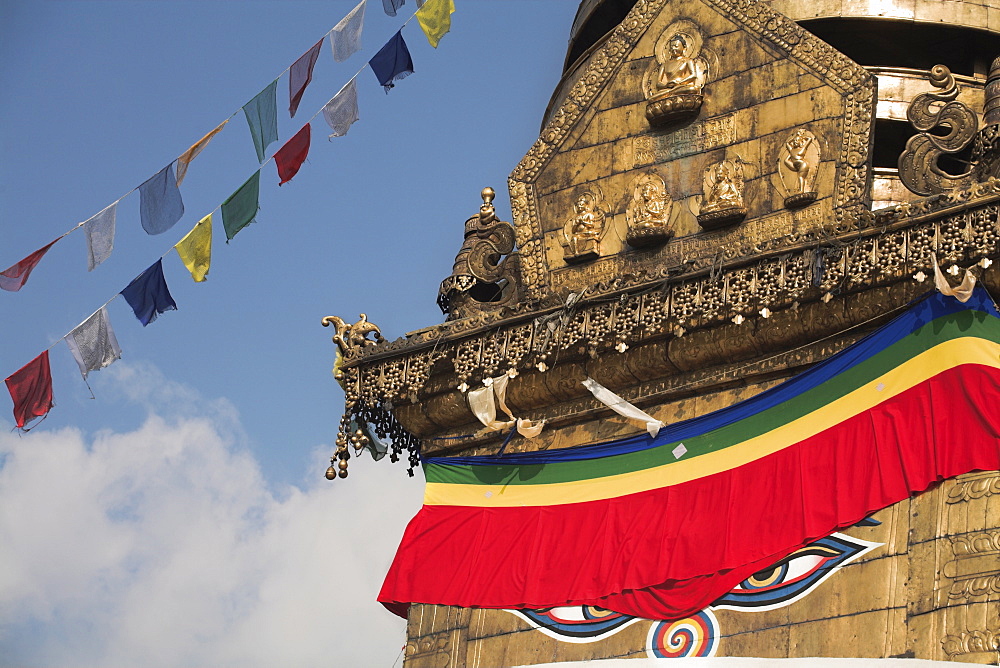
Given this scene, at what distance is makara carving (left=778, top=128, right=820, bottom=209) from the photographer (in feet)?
50.5

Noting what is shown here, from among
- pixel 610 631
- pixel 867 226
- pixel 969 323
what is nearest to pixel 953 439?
pixel 969 323

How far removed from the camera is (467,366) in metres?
16.4

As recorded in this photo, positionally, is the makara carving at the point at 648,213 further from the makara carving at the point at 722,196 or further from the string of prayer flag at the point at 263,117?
the string of prayer flag at the point at 263,117

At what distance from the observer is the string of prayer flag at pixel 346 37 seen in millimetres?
18781

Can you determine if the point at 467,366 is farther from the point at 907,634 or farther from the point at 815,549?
the point at 907,634

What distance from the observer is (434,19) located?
1888 cm

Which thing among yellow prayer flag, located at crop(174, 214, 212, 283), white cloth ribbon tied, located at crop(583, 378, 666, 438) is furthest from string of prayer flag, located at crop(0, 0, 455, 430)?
white cloth ribbon tied, located at crop(583, 378, 666, 438)

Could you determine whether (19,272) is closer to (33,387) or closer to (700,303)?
(33,387)

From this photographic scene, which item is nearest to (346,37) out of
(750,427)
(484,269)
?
(484,269)

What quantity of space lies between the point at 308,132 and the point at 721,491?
22.9 ft

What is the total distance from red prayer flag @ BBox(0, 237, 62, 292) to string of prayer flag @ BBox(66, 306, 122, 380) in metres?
0.91

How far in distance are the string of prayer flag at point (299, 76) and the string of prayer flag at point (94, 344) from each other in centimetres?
325

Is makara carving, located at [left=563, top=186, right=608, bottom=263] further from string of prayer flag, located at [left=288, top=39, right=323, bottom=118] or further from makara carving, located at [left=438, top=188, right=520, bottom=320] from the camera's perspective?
string of prayer flag, located at [left=288, top=39, right=323, bottom=118]

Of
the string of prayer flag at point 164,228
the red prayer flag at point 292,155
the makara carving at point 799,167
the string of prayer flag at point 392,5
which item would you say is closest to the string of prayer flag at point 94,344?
the string of prayer flag at point 164,228
